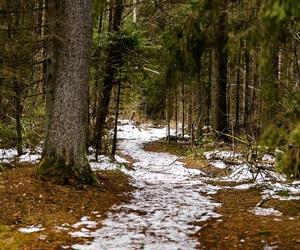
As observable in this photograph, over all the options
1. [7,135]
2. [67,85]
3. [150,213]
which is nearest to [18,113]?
[7,135]

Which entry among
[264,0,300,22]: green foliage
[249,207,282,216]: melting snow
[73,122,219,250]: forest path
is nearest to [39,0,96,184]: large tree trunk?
[73,122,219,250]: forest path

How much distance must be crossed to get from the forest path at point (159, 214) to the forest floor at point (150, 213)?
0.6 inches

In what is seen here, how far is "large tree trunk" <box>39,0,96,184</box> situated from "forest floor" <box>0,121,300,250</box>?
53cm

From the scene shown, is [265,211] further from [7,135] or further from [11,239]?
[7,135]

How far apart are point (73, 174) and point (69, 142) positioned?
0.70m

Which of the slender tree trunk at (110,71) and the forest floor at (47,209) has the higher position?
the slender tree trunk at (110,71)

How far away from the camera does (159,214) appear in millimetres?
8375

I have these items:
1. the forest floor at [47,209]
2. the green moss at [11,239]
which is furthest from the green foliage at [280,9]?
the green moss at [11,239]

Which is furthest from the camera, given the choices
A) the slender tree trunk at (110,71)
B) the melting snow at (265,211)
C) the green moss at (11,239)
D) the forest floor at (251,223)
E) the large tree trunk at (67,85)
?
the slender tree trunk at (110,71)

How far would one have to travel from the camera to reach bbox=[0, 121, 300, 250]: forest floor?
664cm

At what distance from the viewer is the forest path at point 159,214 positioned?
21.8 feet

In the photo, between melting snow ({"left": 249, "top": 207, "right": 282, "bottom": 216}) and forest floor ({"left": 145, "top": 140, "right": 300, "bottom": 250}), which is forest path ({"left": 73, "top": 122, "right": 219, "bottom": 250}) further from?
melting snow ({"left": 249, "top": 207, "right": 282, "bottom": 216})

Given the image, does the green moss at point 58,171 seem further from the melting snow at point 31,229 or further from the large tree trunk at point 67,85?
the melting snow at point 31,229

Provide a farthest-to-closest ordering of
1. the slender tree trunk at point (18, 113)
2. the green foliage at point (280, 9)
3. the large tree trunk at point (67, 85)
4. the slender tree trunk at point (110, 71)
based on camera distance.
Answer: the slender tree trunk at point (110, 71), the slender tree trunk at point (18, 113), the large tree trunk at point (67, 85), the green foliage at point (280, 9)
